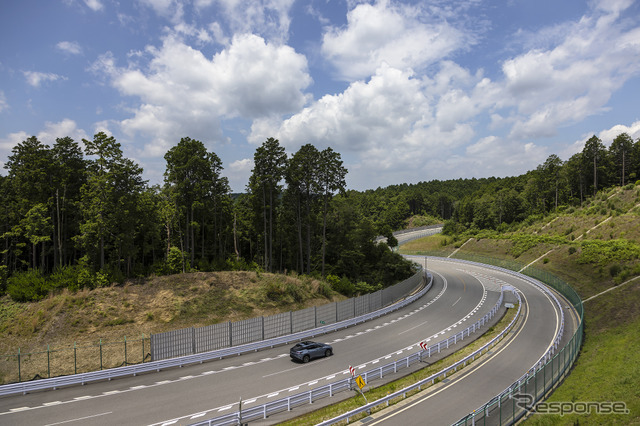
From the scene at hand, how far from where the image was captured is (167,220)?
44344 millimetres

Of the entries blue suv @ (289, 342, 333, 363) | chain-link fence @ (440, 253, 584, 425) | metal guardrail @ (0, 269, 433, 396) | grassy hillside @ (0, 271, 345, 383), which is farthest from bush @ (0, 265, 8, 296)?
chain-link fence @ (440, 253, 584, 425)

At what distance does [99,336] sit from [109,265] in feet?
39.0

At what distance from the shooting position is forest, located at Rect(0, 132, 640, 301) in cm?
3691

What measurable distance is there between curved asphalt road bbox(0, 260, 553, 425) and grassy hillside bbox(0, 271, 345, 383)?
15.1 feet

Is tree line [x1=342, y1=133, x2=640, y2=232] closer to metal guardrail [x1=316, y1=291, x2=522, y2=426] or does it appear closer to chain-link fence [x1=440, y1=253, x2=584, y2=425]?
metal guardrail [x1=316, y1=291, x2=522, y2=426]

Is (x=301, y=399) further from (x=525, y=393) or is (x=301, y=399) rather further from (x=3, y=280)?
(x=3, y=280)

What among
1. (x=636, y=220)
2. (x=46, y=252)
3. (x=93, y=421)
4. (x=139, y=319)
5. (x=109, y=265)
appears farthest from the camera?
(x=636, y=220)

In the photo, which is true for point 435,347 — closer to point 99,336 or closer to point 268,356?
point 268,356

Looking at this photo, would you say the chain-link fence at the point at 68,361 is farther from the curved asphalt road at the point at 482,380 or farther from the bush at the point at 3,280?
the curved asphalt road at the point at 482,380

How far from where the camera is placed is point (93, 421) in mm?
15953

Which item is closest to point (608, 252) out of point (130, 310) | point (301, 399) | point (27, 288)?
point (301, 399)

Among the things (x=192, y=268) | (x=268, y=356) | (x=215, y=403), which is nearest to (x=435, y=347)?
(x=268, y=356)

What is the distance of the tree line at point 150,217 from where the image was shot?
121ft

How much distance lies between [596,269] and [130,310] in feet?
201
